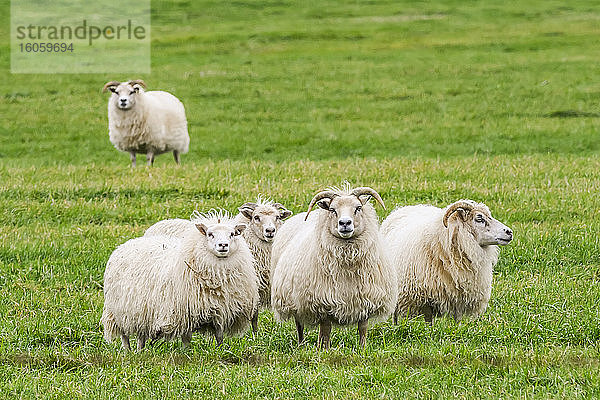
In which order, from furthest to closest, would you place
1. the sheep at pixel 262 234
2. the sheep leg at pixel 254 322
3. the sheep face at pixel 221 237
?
1. the sheep at pixel 262 234
2. the sheep leg at pixel 254 322
3. the sheep face at pixel 221 237

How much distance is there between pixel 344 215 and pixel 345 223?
11 cm

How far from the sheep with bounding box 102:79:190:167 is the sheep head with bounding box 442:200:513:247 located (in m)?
10.6

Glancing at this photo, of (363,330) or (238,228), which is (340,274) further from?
(238,228)

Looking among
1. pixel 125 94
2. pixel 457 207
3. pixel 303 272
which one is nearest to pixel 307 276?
pixel 303 272

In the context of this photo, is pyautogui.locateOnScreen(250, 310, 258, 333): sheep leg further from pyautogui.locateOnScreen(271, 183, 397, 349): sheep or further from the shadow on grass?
the shadow on grass

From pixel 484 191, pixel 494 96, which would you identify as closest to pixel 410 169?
pixel 484 191

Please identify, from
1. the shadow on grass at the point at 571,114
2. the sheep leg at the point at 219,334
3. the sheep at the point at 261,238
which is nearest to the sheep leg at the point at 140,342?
the sheep leg at the point at 219,334

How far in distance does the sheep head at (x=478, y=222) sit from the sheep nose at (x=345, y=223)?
4.98ft

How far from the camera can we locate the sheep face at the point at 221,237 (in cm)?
752

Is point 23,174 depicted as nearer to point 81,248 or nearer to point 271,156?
point 81,248

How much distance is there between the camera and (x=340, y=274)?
7.62 m

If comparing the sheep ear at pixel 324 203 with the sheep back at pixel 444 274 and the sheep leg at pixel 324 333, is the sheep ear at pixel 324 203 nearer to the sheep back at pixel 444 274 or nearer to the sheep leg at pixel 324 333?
the sheep leg at pixel 324 333

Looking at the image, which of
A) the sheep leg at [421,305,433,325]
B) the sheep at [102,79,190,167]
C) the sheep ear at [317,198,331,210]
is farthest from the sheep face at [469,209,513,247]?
the sheep at [102,79,190,167]

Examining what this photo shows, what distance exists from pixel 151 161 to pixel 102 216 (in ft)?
20.0
